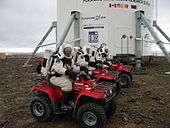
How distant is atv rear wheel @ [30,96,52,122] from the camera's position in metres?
9.37

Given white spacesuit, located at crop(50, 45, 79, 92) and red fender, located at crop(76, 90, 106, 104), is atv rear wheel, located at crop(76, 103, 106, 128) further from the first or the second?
white spacesuit, located at crop(50, 45, 79, 92)

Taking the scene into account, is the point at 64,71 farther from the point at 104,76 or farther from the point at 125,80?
the point at 125,80

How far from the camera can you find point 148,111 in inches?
414

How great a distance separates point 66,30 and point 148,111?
1207 centimetres

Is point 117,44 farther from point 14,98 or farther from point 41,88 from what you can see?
point 41,88

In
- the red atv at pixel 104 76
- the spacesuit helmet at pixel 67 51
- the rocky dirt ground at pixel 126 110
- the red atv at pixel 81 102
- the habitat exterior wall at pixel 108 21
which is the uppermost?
the habitat exterior wall at pixel 108 21

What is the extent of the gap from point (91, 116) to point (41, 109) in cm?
154

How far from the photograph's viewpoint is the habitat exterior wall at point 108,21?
863 inches

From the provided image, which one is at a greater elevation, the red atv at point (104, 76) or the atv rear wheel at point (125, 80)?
the red atv at point (104, 76)

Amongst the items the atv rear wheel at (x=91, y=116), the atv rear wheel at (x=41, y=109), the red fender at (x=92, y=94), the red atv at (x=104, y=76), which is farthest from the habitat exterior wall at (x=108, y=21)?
the atv rear wheel at (x=91, y=116)

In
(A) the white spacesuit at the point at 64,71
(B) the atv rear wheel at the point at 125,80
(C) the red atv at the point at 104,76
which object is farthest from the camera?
(B) the atv rear wheel at the point at 125,80

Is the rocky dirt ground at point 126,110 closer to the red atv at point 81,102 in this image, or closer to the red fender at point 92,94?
the red atv at point 81,102

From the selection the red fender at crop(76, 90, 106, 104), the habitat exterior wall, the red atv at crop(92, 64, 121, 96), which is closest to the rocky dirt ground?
the red atv at crop(92, 64, 121, 96)

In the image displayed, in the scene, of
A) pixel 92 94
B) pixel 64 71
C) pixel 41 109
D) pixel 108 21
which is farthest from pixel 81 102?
pixel 108 21
